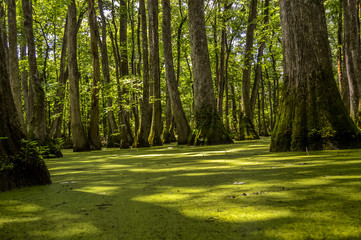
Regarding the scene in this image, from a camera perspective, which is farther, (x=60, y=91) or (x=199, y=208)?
(x=60, y=91)

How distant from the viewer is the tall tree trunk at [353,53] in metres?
10.6

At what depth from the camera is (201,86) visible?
9250 mm

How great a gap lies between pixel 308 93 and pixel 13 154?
4487 millimetres

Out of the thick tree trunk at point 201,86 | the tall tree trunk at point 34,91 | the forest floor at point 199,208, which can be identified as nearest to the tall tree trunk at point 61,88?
the tall tree trunk at point 34,91

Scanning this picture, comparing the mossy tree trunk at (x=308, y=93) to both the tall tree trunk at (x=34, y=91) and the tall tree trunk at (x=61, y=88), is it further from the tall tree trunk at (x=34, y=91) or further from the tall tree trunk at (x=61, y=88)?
the tall tree trunk at (x=61, y=88)

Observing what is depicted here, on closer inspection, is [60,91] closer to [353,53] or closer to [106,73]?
[106,73]

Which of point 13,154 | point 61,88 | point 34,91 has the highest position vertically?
point 61,88

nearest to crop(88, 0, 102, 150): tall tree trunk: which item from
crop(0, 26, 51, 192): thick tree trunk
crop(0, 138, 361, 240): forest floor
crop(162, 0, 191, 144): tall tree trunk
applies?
crop(162, 0, 191, 144): tall tree trunk

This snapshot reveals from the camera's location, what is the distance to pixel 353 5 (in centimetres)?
1099

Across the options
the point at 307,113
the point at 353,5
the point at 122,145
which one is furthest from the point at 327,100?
the point at 122,145

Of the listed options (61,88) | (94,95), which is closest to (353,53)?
(94,95)

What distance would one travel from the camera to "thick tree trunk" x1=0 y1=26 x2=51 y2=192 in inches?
103

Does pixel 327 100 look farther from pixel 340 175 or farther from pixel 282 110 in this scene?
pixel 340 175

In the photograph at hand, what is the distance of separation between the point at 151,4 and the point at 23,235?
477 inches
